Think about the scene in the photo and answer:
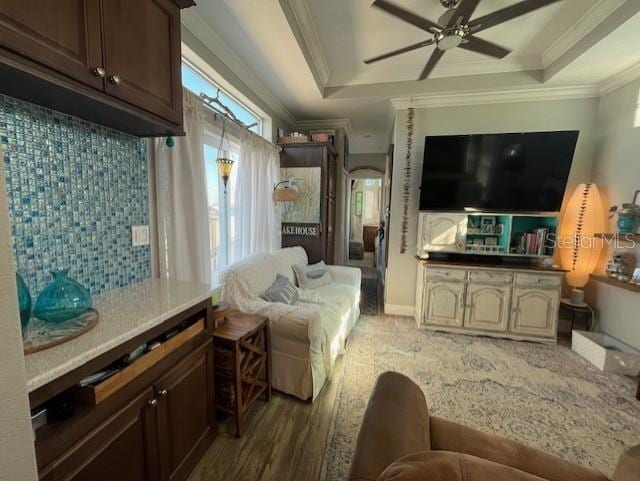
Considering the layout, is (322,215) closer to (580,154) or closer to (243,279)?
(243,279)

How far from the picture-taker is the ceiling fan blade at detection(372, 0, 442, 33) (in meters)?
1.64

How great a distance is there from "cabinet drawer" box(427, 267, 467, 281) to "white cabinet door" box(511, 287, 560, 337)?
1.77ft

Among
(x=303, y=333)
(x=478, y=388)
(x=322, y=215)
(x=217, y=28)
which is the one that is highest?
(x=217, y=28)

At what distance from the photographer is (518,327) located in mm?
2904

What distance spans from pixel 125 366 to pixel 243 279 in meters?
1.26

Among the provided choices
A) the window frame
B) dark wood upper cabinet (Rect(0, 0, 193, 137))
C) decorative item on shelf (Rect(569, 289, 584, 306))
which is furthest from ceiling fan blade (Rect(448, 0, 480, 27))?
decorative item on shelf (Rect(569, 289, 584, 306))

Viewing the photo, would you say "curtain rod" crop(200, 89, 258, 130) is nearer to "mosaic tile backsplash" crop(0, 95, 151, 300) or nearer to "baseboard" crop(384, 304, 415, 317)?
"mosaic tile backsplash" crop(0, 95, 151, 300)

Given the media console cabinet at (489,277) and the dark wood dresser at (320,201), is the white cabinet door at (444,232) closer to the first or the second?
the media console cabinet at (489,277)

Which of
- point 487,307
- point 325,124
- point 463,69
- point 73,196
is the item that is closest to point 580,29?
point 463,69

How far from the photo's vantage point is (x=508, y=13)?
5.35 feet

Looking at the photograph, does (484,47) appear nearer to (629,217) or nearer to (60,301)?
(629,217)

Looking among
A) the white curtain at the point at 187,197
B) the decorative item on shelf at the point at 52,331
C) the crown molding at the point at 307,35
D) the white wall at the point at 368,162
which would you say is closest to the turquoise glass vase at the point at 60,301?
the decorative item on shelf at the point at 52,331

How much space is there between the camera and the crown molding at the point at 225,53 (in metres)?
1.88

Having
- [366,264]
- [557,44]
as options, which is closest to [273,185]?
[557,44]
